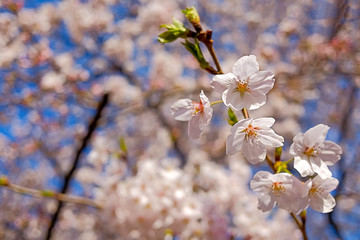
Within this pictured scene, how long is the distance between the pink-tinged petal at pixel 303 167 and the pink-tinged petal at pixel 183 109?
0.36m

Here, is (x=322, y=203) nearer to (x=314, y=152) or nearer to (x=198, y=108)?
(x=314, y=152)

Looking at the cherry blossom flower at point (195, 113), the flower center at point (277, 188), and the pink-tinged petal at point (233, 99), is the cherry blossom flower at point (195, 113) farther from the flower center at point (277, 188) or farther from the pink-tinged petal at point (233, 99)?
the flower center at point (277, 188)

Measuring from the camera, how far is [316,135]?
905 millimetres

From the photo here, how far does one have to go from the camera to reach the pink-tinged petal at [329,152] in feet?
2.98

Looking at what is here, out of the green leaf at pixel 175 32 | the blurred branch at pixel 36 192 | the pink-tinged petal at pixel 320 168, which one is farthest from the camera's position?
the blurred branch at pixel 36 192

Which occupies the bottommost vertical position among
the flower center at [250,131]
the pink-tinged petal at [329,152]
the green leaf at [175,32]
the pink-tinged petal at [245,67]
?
the pink-tinged petal at [329,152]

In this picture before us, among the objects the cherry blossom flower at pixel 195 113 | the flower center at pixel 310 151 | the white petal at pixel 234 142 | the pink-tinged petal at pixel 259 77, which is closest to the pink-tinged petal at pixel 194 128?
the cherry blossom flower at pixel 195 113

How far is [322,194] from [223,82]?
0.44 meters

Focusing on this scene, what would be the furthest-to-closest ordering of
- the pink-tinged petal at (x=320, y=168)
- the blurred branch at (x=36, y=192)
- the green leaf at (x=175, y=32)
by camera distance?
the blurred branch at (x=36, y=192), the green leaf at (x=175, y=32), the pink-tinged petal at (x=320, y=168)

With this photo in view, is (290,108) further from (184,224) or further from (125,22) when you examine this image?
(184,224)

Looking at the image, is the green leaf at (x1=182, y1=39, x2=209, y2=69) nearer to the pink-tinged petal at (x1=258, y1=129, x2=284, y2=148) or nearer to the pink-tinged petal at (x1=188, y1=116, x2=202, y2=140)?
the pink-tinged petal at (x1=188, y1=116, x2=202, y2=140)

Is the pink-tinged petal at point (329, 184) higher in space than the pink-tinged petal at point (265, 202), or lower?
higher

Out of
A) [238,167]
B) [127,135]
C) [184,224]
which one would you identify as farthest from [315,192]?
[127,135]

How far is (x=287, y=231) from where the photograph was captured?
7.34 ft
